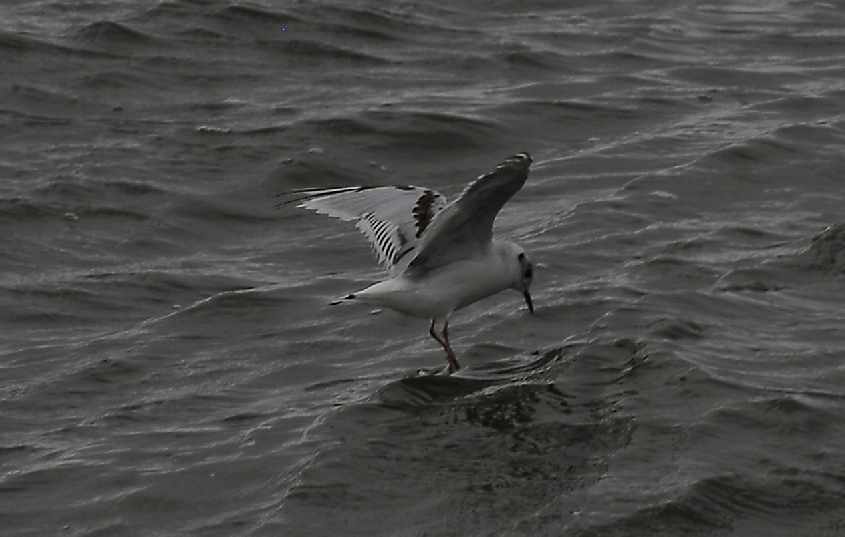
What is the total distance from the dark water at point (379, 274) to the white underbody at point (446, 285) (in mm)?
353

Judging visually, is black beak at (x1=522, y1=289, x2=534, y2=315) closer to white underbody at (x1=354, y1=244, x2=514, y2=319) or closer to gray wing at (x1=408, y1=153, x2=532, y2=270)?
white underbody at (x1=354, y1=244, x2=514, y2=319)

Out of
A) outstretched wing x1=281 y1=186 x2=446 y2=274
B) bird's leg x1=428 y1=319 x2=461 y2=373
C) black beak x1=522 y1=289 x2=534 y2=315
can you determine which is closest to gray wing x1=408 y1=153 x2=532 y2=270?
outstretched wing x1=281 y1=186 x2=446 y2=274

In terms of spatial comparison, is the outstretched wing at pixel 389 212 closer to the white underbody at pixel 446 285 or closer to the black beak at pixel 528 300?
the white underbody at pixel 446 285

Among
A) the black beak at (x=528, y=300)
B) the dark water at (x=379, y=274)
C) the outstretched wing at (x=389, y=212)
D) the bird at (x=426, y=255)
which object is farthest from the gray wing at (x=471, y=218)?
the dark water at (x=379, y=274)

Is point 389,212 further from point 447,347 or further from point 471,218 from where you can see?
point 447,347

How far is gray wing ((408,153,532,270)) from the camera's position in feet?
28.2

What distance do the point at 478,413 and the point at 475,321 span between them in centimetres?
169

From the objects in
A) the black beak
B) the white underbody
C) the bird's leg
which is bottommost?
the bird's leg

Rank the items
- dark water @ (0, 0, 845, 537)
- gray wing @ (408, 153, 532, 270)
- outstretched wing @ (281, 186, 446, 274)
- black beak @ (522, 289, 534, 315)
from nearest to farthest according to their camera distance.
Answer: dark water @ (0, 0, 845, 537) → gray wing @ (408, 153, 532, 270) → outstretched wing @ (281, 186, 446, 274) → black beak @ (522, 289, 534, 315)

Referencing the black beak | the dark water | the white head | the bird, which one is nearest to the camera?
the dark water

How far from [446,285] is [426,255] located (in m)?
0.20

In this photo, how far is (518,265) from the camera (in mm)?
9992

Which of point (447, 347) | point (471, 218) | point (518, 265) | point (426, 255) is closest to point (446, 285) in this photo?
point (426, 255)

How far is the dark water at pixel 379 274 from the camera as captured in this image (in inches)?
318
